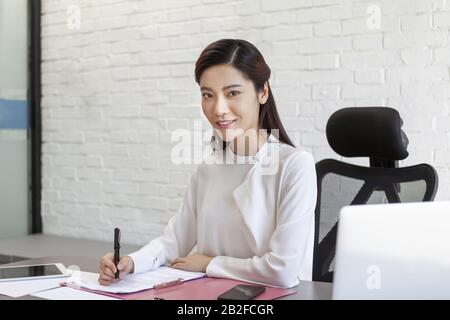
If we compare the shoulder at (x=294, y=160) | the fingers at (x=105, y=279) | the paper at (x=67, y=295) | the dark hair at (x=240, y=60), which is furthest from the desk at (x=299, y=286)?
the dark hair at (x=240, y=60)

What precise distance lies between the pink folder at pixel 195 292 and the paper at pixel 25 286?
0.11m

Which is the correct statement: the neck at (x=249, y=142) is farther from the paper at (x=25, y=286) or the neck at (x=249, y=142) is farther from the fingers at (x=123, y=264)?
the paper at (x=25, y=286)

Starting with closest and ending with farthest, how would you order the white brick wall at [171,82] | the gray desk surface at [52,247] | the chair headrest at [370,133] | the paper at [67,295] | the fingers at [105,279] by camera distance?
the paper at [67,295]
the fingers at [105,279]
the chair headrest at [370,133]
the white brick wall at [171,82]
the gray desk surface at [52,247]

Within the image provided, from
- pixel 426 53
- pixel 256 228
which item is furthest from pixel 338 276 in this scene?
pixel 426 53

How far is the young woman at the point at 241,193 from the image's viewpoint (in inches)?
51.3

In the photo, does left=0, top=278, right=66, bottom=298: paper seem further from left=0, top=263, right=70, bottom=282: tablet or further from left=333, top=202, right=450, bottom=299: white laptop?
left=333, top=202, right=450, bottom=299: white laptop

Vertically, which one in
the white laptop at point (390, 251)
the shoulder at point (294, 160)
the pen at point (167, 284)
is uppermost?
the shoulder at point (294, 160)

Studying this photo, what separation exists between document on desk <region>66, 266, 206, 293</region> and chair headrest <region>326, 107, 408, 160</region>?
24.4 inches

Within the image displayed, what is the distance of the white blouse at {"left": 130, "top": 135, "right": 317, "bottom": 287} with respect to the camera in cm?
128

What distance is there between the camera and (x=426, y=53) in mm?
2279

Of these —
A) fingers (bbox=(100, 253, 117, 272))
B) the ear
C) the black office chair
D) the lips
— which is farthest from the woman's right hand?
the black office chair

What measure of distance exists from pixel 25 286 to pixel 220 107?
607mm

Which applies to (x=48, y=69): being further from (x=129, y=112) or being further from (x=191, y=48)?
(x=191, y=48)
